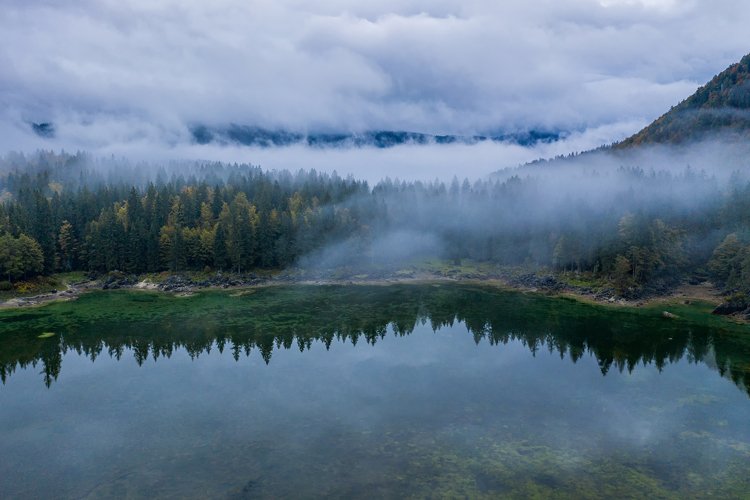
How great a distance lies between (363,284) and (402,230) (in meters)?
44.8

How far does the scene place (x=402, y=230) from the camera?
155625 mm

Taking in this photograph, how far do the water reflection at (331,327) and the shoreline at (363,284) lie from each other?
Answer: 587cm

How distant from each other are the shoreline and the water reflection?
5874 millimetres

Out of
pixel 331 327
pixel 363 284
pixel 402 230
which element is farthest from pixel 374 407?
pixel 402 230

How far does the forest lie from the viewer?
3858 inches

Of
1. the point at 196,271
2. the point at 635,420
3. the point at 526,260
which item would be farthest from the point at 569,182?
the point at 635,420

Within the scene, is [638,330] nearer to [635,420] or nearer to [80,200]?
[635,420]

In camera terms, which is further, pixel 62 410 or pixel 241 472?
pixel 62 410

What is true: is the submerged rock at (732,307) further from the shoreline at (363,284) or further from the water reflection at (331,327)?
the water reflection at (331,327)

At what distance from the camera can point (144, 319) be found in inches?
2975

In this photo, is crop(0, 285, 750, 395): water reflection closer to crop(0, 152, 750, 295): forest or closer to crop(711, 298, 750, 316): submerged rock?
crop(711, 298, 750, 316): submerged rock

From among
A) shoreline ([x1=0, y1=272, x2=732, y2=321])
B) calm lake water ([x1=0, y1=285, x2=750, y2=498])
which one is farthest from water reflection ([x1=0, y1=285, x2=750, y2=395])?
shoreline ([x1=0, y1=272, x2=732, y2=321])

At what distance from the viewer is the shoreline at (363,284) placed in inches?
3442

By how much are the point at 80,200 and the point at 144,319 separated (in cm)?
7468
